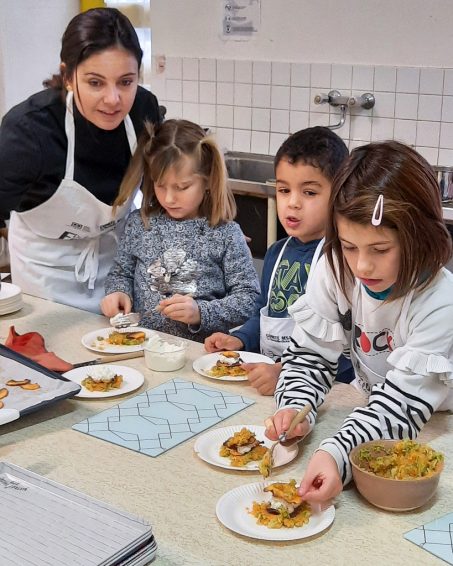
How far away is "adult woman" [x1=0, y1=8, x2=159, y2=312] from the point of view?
204cm

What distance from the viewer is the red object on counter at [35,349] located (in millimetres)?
1660

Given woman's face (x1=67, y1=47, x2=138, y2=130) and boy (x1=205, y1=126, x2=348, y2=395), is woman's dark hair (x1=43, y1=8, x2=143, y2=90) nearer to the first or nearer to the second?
woman's face (x1=67, y1=47, x2=138, y2=130)

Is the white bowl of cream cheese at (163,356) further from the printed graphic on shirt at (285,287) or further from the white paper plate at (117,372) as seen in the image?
the printed graphic on shirt at (285,287)

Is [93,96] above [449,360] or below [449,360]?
above

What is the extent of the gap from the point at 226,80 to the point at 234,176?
18.9 inches

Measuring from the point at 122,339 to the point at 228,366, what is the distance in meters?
0.30

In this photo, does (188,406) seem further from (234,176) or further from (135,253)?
(234,176)

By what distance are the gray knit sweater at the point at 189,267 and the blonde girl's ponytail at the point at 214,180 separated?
31mm

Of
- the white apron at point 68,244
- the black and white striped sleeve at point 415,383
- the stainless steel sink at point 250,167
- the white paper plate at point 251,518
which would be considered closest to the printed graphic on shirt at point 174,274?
the white apron at point 68,244

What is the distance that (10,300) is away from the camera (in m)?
2.05

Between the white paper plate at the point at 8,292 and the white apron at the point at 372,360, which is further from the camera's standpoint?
the white paper plate at the point at 8,292

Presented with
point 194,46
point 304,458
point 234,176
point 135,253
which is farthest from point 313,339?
point 194,46

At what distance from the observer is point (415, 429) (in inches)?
51.7

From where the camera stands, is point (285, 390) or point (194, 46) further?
point (194, 46)
